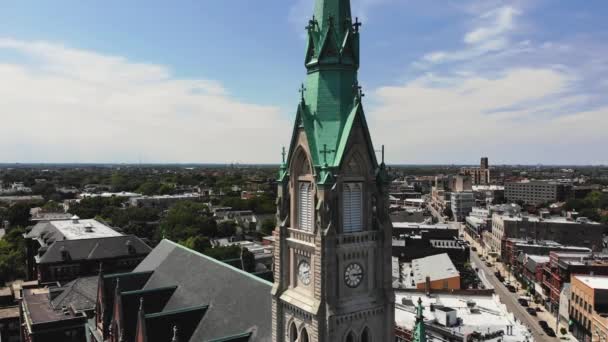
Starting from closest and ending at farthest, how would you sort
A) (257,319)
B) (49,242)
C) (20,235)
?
(257,319) < (49,242) < (20,235)

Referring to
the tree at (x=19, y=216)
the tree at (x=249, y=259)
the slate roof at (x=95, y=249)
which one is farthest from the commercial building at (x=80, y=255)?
the tree at (x=19, y=216)

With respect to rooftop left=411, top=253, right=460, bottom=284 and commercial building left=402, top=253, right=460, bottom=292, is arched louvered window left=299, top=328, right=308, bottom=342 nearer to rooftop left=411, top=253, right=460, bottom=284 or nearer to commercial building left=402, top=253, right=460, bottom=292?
commercial building left=402, top=253, right=460, bottom=292

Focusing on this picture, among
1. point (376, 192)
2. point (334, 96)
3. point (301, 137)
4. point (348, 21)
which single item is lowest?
point (376, 192)

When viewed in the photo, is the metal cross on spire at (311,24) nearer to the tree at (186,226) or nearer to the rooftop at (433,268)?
the rooftop at (433,268)

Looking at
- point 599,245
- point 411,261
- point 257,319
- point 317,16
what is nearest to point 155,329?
point 257,319

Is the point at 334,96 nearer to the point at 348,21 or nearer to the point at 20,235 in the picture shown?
the point at 348,21

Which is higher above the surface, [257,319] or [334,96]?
[334,96]

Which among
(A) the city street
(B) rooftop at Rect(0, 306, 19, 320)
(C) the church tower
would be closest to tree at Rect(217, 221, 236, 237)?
(B) rooftop at Rect(0, 306, 19, 320)
